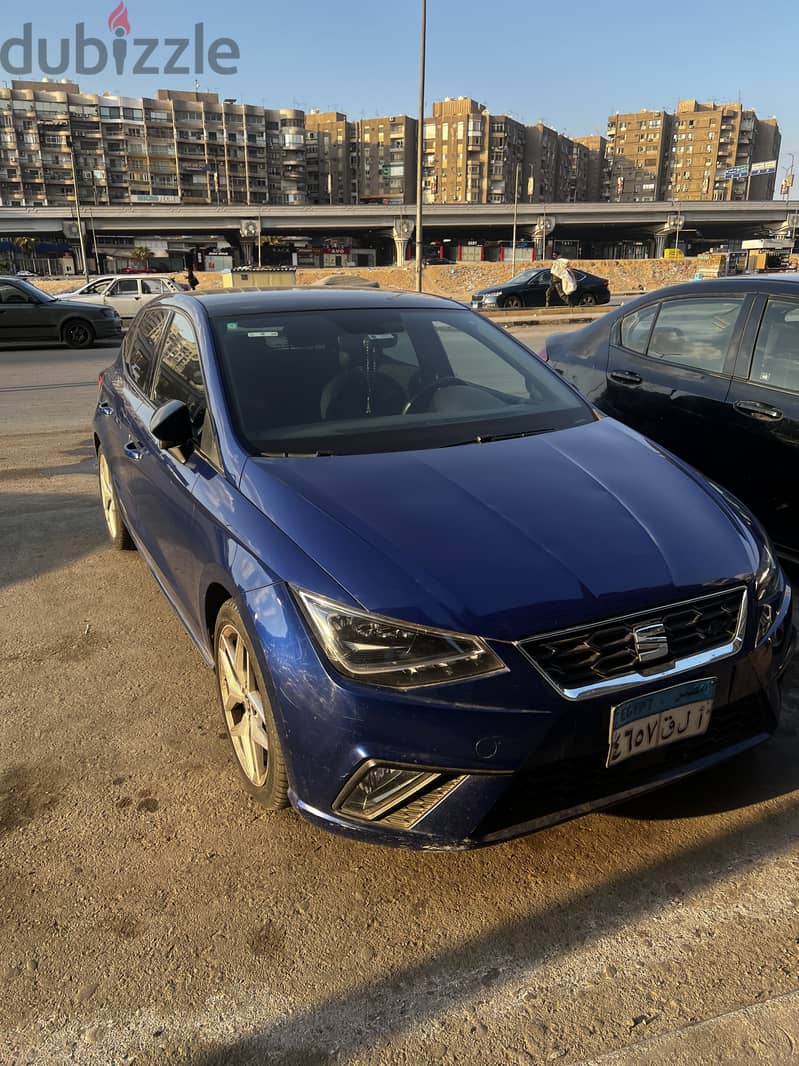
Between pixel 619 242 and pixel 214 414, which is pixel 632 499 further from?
pixel 619 242

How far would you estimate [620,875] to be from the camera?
2.38 meters

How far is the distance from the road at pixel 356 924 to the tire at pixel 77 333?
1637cm

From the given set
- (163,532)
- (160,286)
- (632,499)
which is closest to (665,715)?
(632,499)

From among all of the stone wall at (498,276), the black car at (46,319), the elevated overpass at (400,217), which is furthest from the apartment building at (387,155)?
the black car at (46,319)

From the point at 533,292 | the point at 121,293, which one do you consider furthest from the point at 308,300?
the point at 533,292

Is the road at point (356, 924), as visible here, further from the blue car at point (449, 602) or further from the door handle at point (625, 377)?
the door handle at point (625, 377)

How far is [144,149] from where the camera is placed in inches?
5064

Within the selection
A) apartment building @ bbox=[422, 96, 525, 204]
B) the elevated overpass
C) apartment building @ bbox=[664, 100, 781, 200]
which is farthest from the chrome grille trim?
apartment building @ bbox=[664, 100, 781, 200]

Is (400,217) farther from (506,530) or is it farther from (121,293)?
(506,530)

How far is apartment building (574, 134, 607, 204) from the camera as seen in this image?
170 meters

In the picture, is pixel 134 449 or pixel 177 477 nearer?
pixel 177 477

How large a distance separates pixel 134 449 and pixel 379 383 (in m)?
1.27

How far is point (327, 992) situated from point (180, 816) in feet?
2.88

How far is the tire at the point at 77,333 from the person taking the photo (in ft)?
57.9
